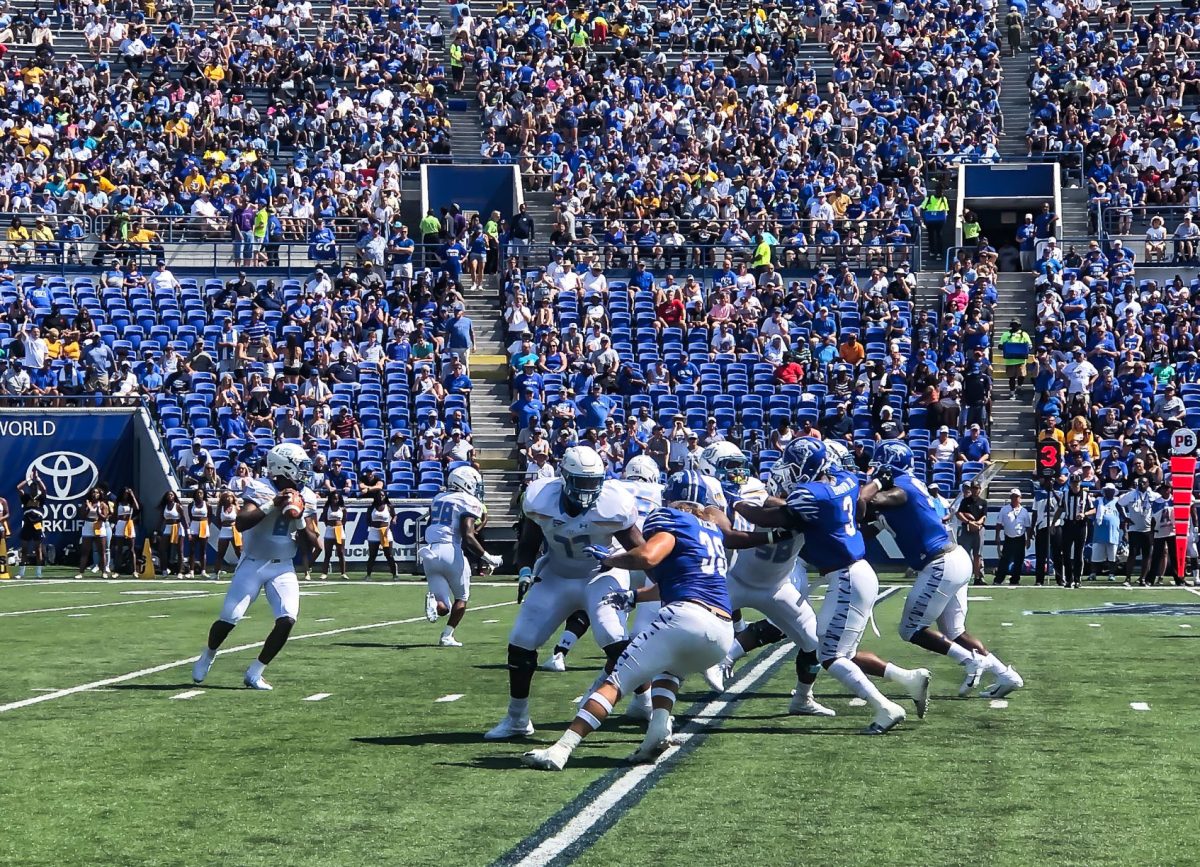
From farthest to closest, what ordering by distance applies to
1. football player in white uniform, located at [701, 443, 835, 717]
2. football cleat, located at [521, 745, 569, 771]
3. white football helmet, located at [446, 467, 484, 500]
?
white football helmet, located at [446, 467, 484, 500], football player in white uniform, located at [701, 443, 835, 717], football cleat, located at [521, 745, 569, 771]

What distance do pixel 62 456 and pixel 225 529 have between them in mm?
3463

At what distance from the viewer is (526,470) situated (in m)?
30.8

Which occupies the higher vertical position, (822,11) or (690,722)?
(822,11)

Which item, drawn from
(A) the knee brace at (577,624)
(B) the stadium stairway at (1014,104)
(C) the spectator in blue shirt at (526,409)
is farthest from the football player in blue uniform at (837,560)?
(B) the stadium stairway at (1014,104)

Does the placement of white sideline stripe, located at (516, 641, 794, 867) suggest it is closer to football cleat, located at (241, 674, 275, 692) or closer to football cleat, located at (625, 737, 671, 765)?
football cleat, located at (625, 737, 671, 765)

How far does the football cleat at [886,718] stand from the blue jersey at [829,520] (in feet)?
3.11

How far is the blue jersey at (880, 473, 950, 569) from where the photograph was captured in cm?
1244

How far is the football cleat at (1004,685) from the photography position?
1236cm

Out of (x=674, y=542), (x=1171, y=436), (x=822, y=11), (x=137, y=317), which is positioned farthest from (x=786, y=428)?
(x=674, y=542)

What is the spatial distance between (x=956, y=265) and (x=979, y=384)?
162 inches

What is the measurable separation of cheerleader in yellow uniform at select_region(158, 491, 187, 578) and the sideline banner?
1.77m

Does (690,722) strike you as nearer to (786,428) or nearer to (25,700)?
(25,700)

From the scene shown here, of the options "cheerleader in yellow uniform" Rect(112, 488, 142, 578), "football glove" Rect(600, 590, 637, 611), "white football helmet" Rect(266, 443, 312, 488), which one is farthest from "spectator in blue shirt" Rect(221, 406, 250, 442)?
"football glove" Rect(600, 590, 637, 611)

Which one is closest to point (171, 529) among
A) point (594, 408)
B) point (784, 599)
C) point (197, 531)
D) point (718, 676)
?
point (197, 531)
